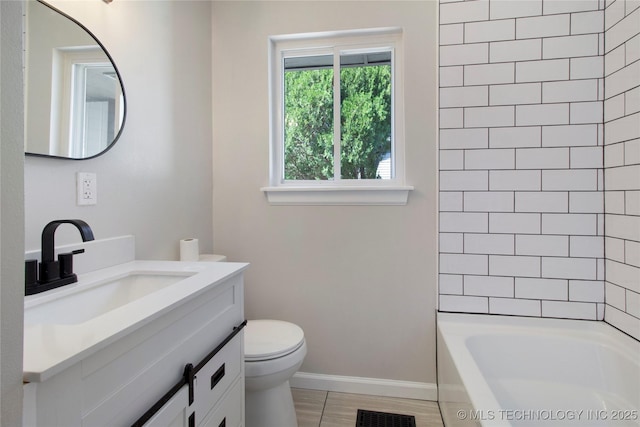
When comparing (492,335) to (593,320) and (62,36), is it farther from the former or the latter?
(62,36)

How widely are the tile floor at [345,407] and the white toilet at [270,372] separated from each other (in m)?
0.18

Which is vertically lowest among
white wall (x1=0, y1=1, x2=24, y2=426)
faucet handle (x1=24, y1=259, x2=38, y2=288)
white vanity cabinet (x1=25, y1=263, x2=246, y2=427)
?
white vanity cabinet (x1=25, y1=263, x2=246, y2=427)

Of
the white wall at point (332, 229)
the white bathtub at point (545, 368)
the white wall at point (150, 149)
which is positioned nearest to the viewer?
the white wall at point (150, 149)

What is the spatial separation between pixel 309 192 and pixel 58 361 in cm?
150

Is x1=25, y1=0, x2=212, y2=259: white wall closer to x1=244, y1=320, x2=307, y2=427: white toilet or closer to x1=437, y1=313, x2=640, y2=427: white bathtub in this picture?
x1=244, y1=320, x2=307, y2=427: white toilet

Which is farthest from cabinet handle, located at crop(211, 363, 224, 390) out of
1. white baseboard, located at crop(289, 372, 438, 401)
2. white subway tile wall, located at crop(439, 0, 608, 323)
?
white subway tile wall, located at crop(439, 0, 608, 323)

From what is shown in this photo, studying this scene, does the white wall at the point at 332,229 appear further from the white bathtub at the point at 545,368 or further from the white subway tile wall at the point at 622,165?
the white subway tile wall at the point at 622,165

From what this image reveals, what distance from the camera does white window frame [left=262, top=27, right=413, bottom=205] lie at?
189 cm

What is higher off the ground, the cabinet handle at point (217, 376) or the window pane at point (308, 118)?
the window pane at point (308, 118)

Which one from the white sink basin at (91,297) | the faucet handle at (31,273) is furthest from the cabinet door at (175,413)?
the faucet handle at (31,273)

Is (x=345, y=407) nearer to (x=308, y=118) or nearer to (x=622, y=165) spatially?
(x=308, y=118)

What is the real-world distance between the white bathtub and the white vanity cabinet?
2.94 ft

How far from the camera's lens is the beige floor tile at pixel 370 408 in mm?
1694

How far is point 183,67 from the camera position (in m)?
1.76
